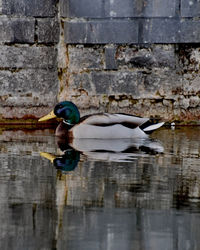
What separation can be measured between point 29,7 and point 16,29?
27 cm

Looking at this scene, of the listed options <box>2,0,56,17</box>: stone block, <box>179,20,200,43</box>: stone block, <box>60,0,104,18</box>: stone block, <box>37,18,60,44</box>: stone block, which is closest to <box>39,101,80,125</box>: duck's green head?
<box>60,0,104,18</box>: stone block

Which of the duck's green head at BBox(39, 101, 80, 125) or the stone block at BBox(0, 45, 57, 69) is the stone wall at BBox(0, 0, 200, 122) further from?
the duck's green head at BBox(39, 101, 80, 125)

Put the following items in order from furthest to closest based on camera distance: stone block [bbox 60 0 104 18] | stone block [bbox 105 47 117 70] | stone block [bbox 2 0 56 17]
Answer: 1. stone block [bbox 2 0 56 17]
2. stone block [bbox 105 47 117 70]
3. stone block [bbox 60 0 104 18]

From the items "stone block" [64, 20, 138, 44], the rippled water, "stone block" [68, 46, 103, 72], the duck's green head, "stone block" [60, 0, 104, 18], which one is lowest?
the rippled water

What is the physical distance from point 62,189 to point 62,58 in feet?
13.1

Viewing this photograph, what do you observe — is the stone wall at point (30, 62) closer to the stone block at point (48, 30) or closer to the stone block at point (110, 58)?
the stone block at point (48, 30)

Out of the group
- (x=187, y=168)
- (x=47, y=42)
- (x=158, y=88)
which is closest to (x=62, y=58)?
(x=47, y=42)

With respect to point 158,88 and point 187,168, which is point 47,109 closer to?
point 158,88


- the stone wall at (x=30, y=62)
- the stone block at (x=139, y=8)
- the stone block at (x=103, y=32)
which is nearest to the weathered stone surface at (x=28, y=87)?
the stone wall at (x=30, y=62)

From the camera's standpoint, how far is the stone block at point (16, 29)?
8484 millimetres

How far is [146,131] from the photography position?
7.62 metres

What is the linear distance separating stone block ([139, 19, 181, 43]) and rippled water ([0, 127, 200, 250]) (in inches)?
64.8

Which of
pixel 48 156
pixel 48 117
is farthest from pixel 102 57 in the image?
pixel 48 156

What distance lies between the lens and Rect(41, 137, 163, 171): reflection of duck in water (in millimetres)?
5836
